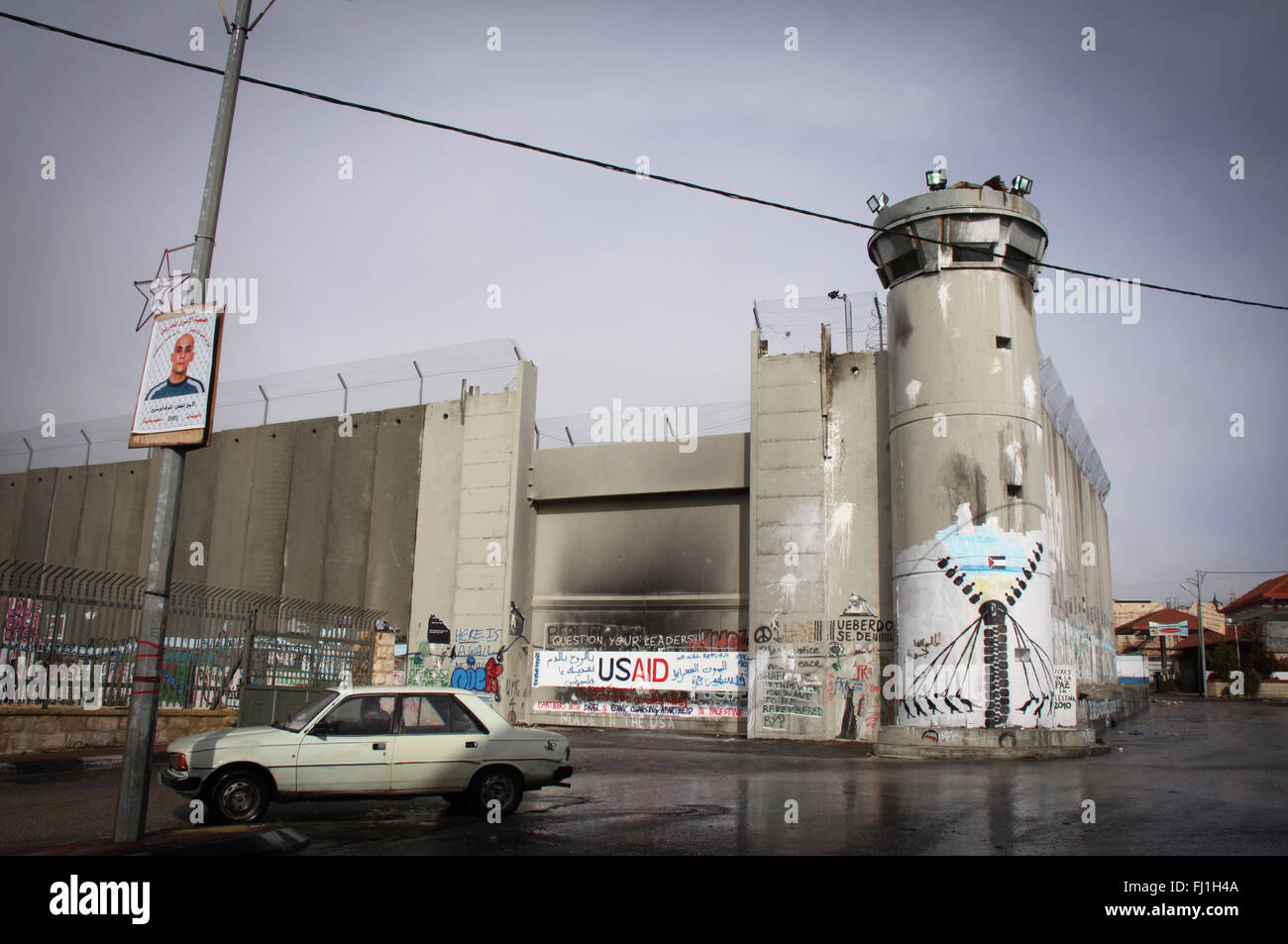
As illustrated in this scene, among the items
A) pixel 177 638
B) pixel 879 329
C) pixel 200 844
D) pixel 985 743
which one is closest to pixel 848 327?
pixel 879 329

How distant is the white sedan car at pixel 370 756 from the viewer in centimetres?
976

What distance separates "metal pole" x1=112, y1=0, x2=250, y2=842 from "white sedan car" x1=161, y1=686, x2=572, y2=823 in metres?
1.37

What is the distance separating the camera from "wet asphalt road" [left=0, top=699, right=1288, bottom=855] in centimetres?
872

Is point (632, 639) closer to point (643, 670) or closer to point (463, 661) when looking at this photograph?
point (643, 670)

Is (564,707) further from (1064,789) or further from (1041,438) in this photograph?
(1064,789)

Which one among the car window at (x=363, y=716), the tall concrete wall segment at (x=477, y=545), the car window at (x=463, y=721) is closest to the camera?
the car window at (x=363, y=716)

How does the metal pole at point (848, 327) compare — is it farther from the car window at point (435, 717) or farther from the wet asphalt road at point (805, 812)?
the car window at point (435, 717)

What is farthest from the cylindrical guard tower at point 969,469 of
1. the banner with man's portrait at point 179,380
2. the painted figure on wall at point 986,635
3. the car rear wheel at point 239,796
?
the banner with man's portrait at point 179,380

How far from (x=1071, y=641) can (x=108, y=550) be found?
124 ft

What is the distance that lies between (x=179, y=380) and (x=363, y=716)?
3944 mm

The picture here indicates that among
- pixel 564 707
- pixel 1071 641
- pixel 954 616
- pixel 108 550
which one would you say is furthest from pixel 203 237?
pixel 108 550

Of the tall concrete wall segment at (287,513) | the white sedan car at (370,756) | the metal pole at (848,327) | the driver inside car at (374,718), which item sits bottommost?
the white sedan car at (370,756)

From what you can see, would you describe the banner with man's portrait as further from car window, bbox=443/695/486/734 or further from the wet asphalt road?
car window, bbox=443/695/486/734

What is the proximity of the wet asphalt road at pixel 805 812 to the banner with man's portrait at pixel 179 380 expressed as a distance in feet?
12.5
